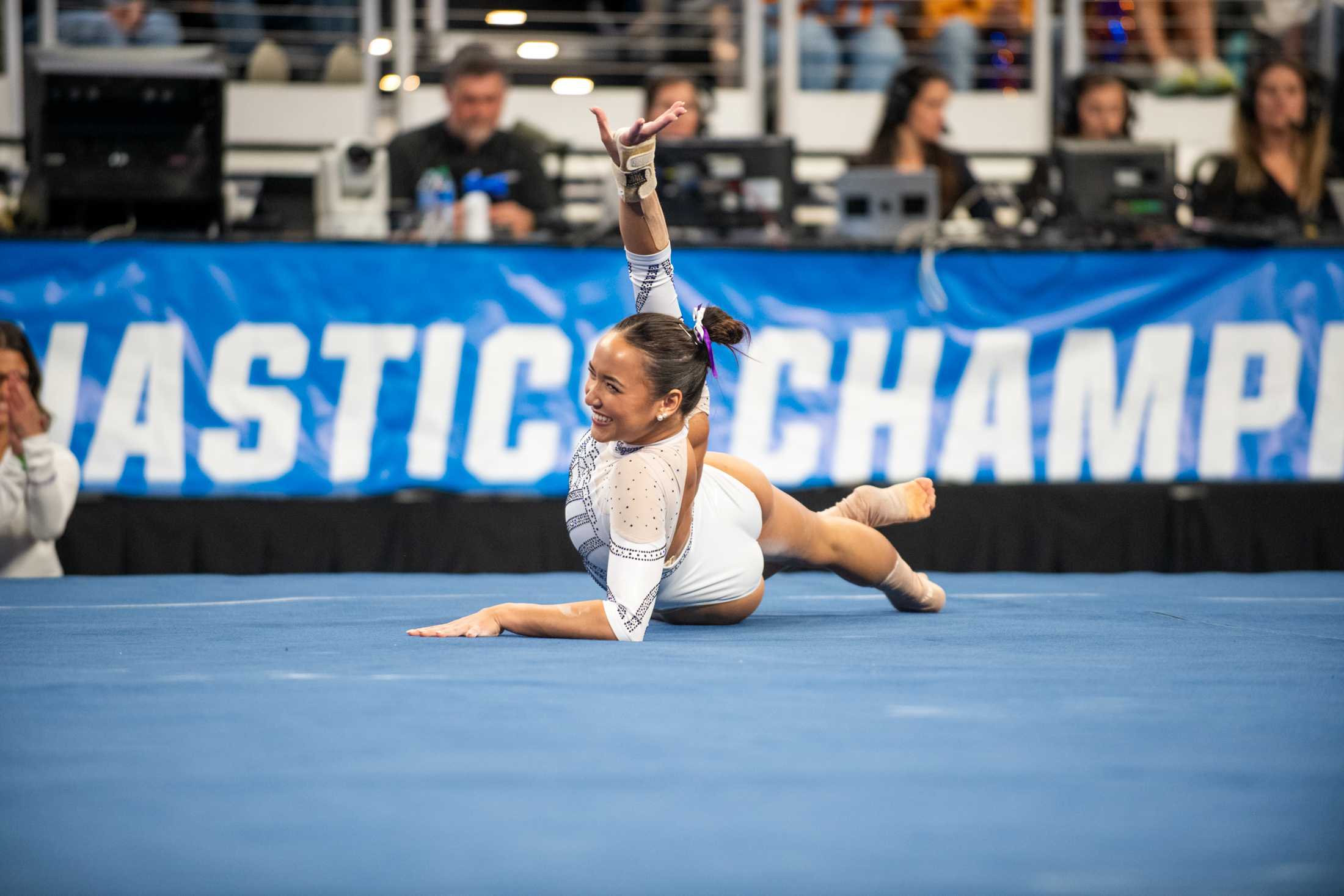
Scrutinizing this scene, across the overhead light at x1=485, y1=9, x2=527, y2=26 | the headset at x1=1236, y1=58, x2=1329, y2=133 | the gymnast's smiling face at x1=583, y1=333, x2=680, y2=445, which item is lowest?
the gymnast's smiling face at x1=583, y1=333, x2=680, y2=445

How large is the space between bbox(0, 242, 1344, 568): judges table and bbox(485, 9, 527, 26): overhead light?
4648mm

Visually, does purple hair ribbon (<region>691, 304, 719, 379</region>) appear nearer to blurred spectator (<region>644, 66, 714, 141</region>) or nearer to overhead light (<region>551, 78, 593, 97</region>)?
blurred spectator (<region>644, 66, 714, 141</region>)

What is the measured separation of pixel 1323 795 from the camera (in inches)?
72.6

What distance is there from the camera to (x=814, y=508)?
5531 millimetres

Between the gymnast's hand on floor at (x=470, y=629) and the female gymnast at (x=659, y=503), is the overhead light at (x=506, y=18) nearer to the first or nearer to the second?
the female gymnast at (x=659, y=503)

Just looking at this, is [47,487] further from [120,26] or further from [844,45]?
[844,45]

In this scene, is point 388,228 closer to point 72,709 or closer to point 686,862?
point 72,709

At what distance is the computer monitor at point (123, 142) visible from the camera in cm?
600

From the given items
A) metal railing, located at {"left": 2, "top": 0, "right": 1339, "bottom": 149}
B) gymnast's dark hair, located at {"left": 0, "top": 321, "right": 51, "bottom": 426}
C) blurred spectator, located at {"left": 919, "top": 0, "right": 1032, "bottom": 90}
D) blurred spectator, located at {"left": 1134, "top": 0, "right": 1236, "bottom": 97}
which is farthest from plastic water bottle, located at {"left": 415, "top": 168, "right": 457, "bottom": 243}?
blurred spectator, located at {"left": 1134, "top": 0, "right": 1236, "bottom": 97}

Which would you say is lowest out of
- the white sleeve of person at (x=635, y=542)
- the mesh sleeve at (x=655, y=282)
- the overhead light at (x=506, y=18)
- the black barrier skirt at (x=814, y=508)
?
the black barrier skirt at (x=814, y=508)

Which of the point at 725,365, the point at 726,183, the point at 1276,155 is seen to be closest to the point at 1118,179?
the point at 1276,155

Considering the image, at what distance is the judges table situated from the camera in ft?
17.3

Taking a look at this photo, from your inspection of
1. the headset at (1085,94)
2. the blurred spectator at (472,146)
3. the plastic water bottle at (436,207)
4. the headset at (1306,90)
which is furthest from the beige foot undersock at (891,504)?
the headset at (1306,90)

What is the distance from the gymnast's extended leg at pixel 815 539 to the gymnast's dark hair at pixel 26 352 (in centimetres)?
254
